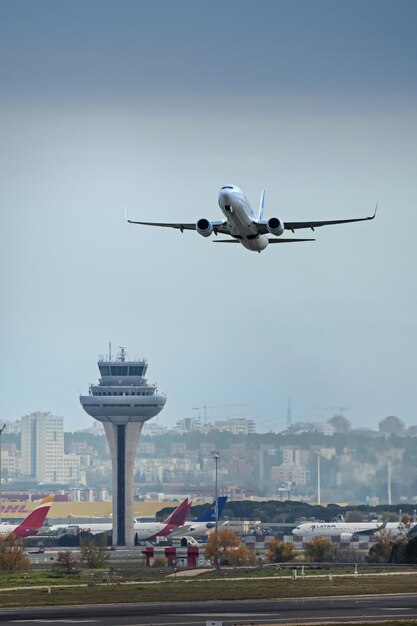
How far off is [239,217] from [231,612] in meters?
27.9

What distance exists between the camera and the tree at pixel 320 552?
→ 185 m

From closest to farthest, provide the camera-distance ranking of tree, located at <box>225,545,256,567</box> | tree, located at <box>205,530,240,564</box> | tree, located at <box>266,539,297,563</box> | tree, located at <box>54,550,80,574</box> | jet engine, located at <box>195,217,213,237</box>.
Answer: jet engine, located at <box>195,217,213,237</box>, tree, located at <box>54,550,80,574</box>, tree, located at <box>225,545,256,567</box>, tree, located at <box>205,530,240,564</box>, tree, located at <box>266,539,297,563</box>

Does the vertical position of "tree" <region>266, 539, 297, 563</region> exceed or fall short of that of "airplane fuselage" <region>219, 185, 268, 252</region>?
it falls short

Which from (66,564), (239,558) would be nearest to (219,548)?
(239,558)

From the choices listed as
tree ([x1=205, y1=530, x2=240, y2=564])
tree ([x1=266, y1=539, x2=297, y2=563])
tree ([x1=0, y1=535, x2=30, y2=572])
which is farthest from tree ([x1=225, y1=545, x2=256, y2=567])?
tree ([x1=0, y1=535, x2=30, y2=572])

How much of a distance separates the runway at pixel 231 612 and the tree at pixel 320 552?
71.9 m

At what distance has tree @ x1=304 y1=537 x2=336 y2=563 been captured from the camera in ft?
606

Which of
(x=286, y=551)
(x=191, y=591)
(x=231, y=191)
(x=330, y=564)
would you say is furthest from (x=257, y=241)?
(x=286, y=551)

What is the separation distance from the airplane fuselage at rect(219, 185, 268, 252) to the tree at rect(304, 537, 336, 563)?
73.8m

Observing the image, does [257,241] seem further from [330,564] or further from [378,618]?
[330,564]

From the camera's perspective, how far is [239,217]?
11350 centimetres

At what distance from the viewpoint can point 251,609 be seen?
102062 mm

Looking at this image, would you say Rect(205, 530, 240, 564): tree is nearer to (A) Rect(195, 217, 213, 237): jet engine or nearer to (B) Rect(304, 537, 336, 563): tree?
(B) Rect(304, 537, 336, 563): tree

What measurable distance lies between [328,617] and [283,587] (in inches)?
1124
